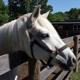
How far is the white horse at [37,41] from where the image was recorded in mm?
2139

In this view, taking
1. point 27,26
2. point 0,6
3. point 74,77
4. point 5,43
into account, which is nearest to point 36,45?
point 27,26

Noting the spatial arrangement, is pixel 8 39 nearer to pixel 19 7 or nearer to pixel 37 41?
pixel 37 41

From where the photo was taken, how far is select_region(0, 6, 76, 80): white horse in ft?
7.02

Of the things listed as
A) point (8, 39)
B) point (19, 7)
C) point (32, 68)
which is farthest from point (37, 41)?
point (19, 7)

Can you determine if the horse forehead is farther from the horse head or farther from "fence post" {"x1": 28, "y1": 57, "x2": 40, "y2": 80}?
"fence post" {"x1": 28, "y1": 57, "x2": 40, "y2": 80}

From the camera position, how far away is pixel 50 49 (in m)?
2.13

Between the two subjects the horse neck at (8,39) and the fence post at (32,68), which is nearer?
the horse neck at (8,39)

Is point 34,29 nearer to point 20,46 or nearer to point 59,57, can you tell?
point 20,46

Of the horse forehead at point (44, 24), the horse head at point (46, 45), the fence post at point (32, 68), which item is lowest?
the fence post at point (32, 68)

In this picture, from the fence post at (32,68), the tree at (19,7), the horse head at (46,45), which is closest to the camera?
the horse head at (46,45)

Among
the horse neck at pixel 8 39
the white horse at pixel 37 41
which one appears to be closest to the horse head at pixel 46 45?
the white horse at pixel 37 41

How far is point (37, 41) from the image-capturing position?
221 centimetres

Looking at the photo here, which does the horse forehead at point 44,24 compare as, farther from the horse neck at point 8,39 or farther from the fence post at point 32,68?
the fence post at point 32,68

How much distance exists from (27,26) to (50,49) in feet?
1.32
